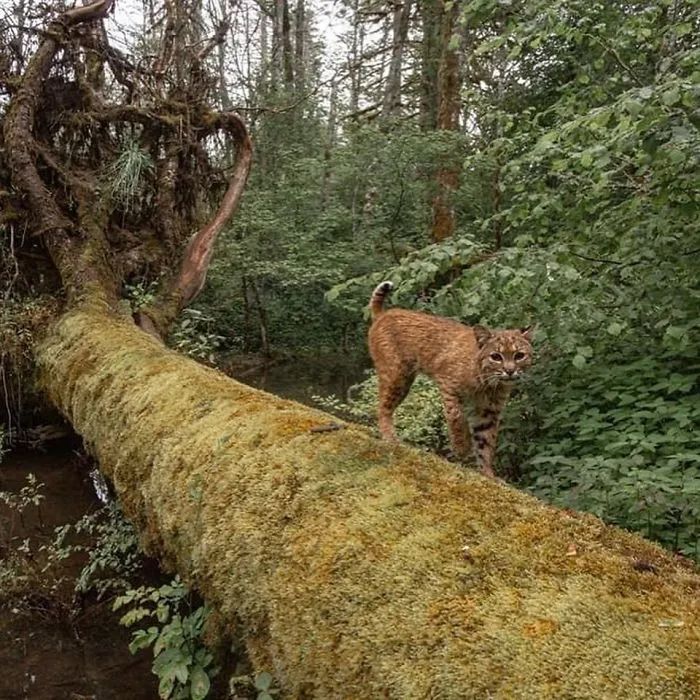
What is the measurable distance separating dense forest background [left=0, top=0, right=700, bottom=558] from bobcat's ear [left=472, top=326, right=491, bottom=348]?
457 millimetres

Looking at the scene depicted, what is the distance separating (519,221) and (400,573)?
4813 mm

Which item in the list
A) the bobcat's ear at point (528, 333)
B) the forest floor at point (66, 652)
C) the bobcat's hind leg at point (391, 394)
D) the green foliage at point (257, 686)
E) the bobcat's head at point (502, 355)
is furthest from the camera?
the bobcat's hind leg at point (391, 394)

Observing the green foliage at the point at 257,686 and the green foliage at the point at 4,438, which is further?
the green foliage at the point at 4,438

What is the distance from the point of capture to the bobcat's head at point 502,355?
3980mm

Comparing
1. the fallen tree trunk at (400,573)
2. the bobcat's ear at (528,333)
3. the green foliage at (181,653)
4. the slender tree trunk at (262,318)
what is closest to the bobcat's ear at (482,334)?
the bobcat's ear at (528,333)

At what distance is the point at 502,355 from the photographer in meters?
4.00

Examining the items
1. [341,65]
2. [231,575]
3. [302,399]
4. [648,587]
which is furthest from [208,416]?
[341,65]

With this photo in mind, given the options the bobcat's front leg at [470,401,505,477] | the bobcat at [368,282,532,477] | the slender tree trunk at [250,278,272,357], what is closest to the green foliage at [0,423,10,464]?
the bobcat at [368,282,532,477]

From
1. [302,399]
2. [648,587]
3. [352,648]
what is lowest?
[302,399]

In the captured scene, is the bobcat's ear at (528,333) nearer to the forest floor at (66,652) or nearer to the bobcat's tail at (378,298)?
the bobcat's tail at (378,298)

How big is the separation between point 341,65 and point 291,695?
1807 cm

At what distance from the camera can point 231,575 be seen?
2.61 m

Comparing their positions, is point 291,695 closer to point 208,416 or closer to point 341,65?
point 208,416

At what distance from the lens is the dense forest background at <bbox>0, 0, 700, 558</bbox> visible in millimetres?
3736
